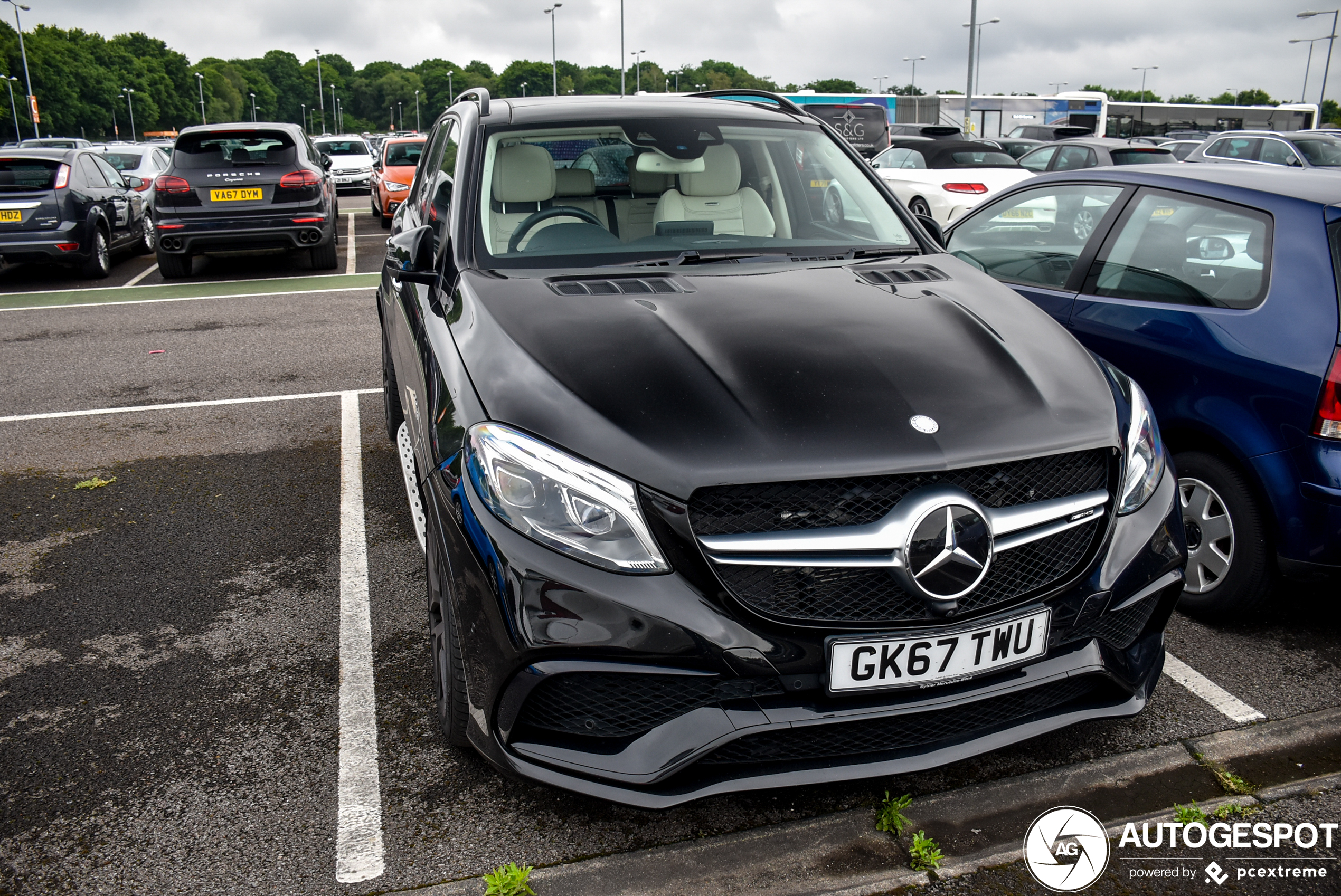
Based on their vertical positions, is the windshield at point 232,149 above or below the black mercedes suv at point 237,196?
above

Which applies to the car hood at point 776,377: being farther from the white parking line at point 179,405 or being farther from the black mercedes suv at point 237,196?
the black mercedes suv at point 237,196

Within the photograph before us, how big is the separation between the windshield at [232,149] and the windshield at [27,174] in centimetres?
148

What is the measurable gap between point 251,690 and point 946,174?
1127 cm

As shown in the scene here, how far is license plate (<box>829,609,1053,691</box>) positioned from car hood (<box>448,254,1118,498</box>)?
0.35 metres

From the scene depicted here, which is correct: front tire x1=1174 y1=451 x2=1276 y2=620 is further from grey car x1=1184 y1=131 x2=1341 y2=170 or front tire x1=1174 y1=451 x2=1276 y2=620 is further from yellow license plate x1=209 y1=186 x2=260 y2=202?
grey car x1=1184 y1=131 x2=1341 y2=170

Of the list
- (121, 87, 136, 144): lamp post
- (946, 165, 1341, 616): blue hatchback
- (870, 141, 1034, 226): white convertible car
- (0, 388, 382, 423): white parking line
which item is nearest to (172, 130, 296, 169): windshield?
(0, 388, 382, 423): white parking line

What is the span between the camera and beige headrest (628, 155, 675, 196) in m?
3.56

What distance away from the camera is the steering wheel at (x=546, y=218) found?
3.20 metres

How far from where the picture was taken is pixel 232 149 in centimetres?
1133

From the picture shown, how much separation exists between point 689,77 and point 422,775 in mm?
140447

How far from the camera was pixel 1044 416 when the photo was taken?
232 centimetres

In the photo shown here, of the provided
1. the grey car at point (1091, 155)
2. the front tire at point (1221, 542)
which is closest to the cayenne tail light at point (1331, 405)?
the front tire at point (1221, 542)

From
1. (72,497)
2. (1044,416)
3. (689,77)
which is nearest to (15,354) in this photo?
(72,497)

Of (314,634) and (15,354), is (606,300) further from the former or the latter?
(15,354)
